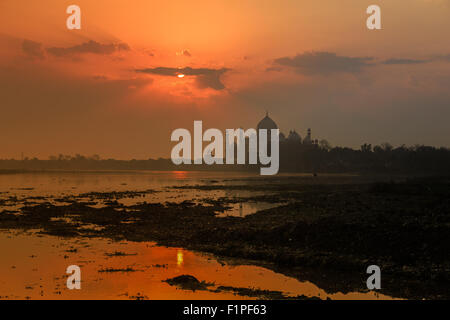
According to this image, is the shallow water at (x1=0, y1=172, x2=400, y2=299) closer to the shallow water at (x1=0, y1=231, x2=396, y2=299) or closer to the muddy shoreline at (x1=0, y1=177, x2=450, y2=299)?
the shallow water at (x1=0, y1=231, x2=396, y2=299)

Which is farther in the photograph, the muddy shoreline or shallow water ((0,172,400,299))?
the muddy shoreline

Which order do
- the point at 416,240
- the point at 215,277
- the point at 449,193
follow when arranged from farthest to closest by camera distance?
the point at 449,193, the point at 416,240, the point at 215,277

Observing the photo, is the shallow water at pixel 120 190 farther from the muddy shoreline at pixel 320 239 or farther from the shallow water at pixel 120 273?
the shallow water at pixel 120 273

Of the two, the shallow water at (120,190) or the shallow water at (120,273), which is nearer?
the shallow water at (120,273)

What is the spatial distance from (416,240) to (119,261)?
12875 millimetres

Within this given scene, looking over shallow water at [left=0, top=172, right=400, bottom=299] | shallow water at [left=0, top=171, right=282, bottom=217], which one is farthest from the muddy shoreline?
shallow water at [left=0, top=171, right=282, bottom=217]

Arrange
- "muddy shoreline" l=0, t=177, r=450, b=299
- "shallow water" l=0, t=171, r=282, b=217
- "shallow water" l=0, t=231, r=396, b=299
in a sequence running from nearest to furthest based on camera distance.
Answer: "shallow water" l=0, t=231, r=396, b=299 < "muddy shoreline" l=0, t=177, r=450, b=299 < "shallow water" l=0, t=171, r=282, b=217

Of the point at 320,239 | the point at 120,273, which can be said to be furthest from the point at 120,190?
the point at 120,273

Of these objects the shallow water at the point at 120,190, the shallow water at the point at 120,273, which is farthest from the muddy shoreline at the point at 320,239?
the shallow water at the point at 120,190

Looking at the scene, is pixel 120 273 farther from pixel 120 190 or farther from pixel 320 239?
pixel 120 190

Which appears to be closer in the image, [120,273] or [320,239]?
[120,273]

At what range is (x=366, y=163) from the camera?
19325 cm

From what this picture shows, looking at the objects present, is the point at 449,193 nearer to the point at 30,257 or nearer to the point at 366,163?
the point at 30,257
